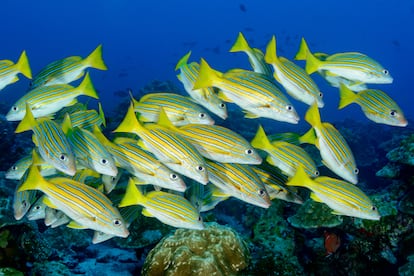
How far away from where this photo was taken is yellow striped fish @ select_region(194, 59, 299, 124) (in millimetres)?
3572

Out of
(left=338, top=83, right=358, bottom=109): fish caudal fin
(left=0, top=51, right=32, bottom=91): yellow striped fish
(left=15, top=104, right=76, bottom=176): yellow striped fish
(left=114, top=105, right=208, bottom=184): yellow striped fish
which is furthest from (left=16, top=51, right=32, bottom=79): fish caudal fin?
(left=338, top=83, right=358, bottom=109): fish caudal fin

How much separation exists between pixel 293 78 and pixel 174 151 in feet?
5.56

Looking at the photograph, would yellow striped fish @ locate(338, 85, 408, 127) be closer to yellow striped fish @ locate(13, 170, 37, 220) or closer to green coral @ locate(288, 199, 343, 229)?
green coral @ locate(288, 199, 343, 229)

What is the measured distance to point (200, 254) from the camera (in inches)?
193

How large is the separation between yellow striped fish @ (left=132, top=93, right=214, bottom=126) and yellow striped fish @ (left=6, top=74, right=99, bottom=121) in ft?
3.12

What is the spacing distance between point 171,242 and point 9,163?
21.3 ft

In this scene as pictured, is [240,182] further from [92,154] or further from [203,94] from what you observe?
[92,154]

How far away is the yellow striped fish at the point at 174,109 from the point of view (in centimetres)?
391

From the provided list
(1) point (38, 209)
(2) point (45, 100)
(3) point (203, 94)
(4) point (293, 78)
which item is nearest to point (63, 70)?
(2) point (45, 100)

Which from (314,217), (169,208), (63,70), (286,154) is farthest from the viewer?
(314,217)

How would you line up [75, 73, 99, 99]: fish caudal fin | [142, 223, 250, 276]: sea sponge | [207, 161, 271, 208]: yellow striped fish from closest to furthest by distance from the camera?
[207, 161, 271, 208]: yellow striped fish → [75, 73, 99, 99]: fish caudal fin → [142, 223, 250, 276]: sea sponge

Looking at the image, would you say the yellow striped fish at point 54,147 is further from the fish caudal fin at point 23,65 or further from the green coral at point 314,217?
the green coral at point 314,217

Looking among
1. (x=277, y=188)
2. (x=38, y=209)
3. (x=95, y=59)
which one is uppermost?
(x=95, y=59)

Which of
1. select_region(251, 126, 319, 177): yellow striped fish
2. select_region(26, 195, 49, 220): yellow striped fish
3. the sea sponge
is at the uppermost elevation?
select_region(251, 126, 319, 177): yellow striped fish
